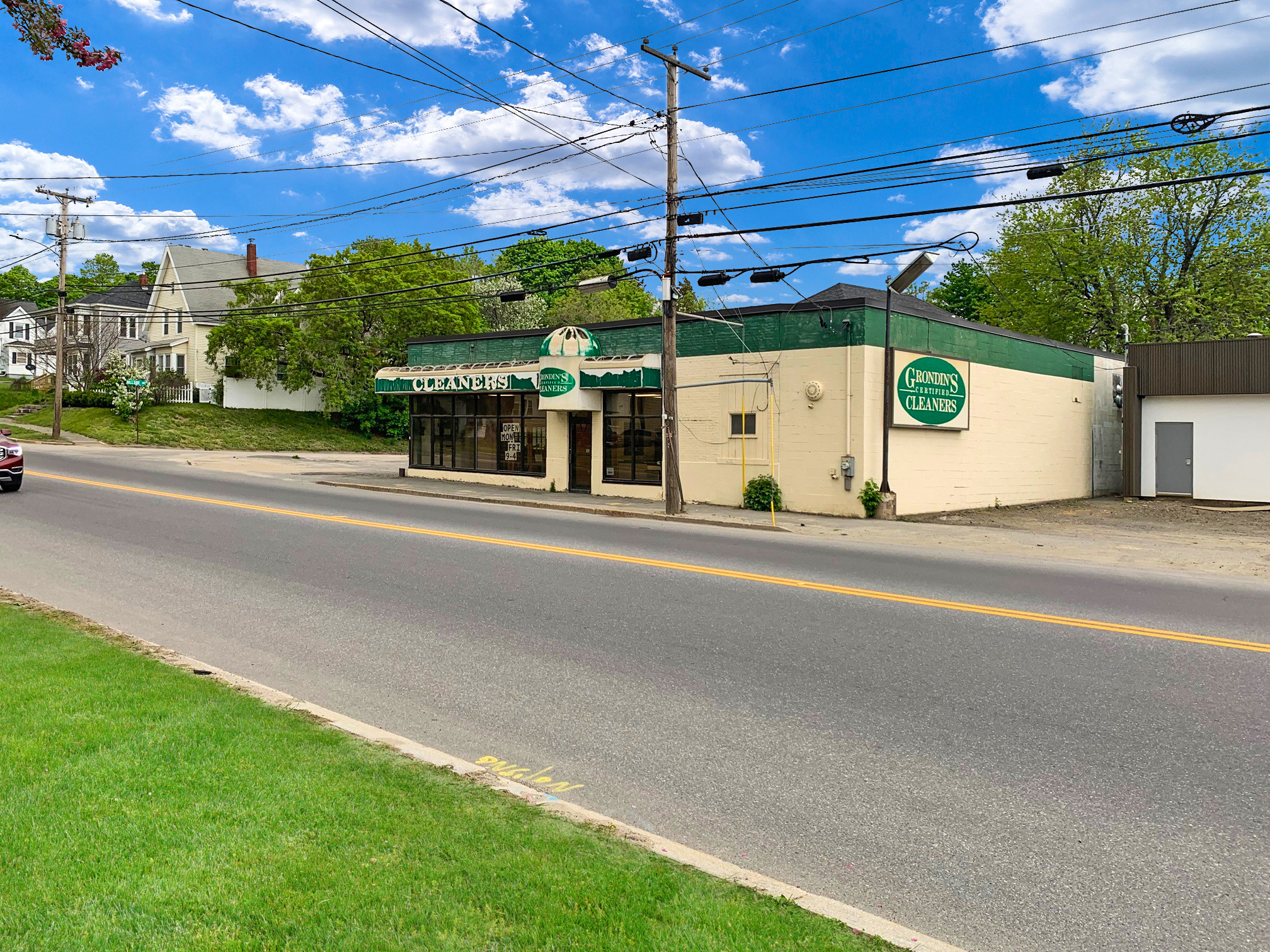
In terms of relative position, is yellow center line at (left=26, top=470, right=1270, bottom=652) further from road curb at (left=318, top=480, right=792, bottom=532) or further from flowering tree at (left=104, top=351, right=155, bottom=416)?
flowering tree at (left=104, top=351, right=155, bottom=416)

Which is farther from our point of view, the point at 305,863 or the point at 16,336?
the point at 16,336

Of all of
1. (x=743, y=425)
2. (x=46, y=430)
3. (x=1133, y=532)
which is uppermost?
(x=46, y=430)

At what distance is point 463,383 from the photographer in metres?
28.3

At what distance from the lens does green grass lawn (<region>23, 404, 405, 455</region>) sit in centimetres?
4206

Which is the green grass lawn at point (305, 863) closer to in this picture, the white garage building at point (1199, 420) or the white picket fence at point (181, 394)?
the white garage building at point (1199, 420)

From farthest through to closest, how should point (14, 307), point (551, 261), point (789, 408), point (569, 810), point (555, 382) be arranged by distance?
point (14, 307) → point (551, 261) → point (555, 382) → point (789, 408) → point (569, 810)

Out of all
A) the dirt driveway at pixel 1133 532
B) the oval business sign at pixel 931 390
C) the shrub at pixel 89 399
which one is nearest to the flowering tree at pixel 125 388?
the shrub at pixel 89 399

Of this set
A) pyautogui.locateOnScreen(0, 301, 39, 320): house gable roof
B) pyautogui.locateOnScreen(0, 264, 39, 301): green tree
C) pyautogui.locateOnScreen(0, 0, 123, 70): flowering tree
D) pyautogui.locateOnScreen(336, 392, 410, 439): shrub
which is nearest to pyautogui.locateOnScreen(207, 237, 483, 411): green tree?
pyautogui.locateOnScreen(336, 392, 410, 439): shrub

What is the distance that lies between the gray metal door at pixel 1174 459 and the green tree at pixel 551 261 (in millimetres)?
44773

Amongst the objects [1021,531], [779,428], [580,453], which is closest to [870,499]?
[779,428]

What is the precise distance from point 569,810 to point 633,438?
2059 cm

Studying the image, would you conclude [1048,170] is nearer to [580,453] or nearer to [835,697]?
[835,697]

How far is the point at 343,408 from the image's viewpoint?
49.6 meters

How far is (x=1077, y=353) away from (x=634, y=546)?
2053 cm
